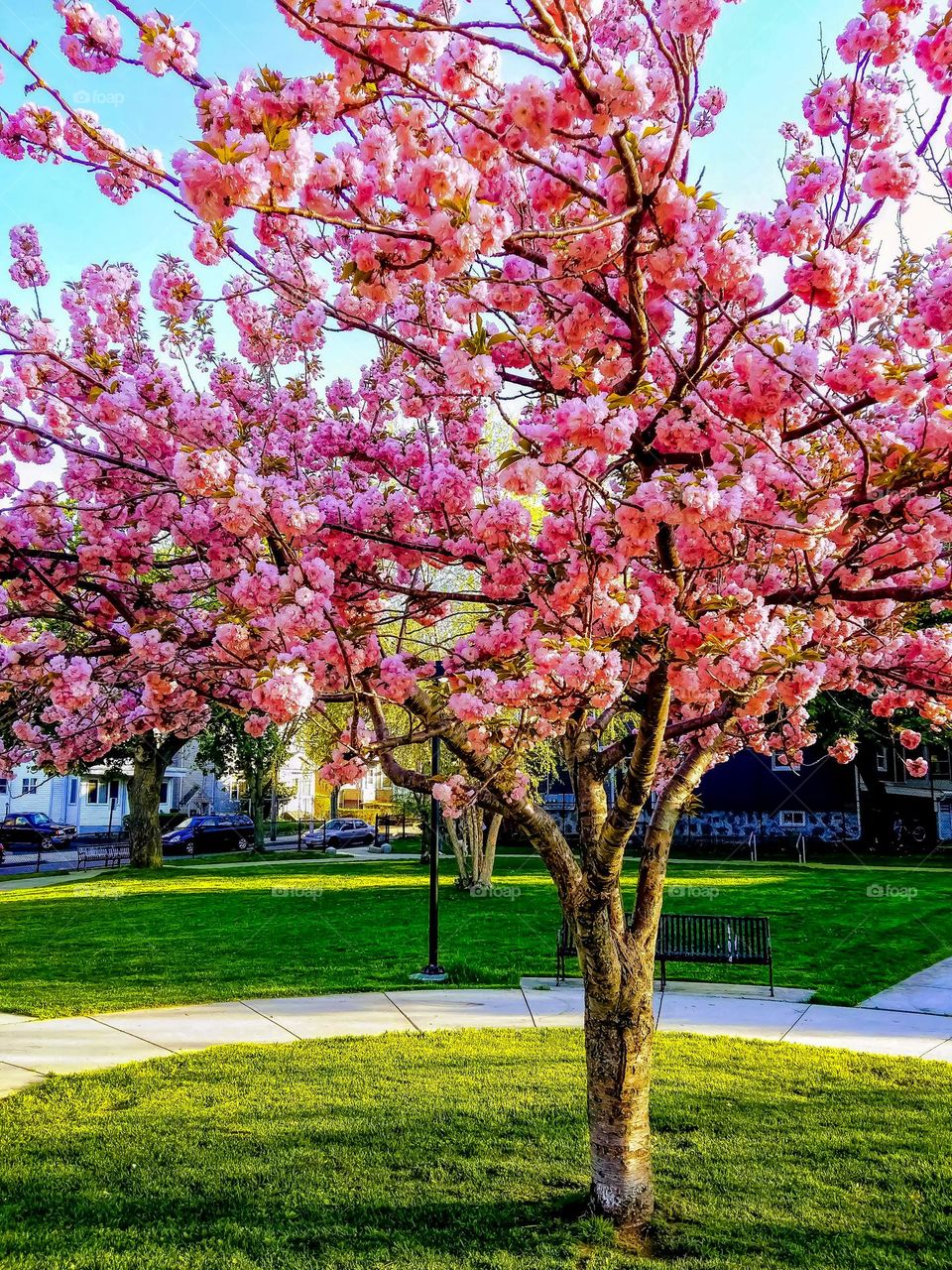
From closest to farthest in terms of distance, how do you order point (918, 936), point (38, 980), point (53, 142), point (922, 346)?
point (922, 346)
point (53, 142)
point (38, 980)
point (918, 936)

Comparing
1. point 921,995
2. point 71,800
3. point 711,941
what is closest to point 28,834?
point 71,800

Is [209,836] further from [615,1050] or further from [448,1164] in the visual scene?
[615,1050]

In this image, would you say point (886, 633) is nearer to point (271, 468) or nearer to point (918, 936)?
point (271, 468)

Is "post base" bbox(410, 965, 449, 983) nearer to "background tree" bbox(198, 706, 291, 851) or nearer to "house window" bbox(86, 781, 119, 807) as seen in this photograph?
"background tree" bbox(198, 706, 291, 851)

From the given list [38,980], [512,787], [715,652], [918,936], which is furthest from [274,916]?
[715,652]

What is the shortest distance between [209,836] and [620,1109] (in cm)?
3164

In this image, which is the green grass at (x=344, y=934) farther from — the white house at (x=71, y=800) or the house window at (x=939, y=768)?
the white house at (x=71, y=800)

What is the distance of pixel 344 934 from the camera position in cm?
1316

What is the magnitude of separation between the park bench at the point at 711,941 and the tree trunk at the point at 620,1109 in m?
4.88

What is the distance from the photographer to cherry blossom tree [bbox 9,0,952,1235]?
2.82 meters

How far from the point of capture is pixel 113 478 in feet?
15.6

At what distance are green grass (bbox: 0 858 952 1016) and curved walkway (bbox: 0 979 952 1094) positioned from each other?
522mm

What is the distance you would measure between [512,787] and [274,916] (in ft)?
38.2

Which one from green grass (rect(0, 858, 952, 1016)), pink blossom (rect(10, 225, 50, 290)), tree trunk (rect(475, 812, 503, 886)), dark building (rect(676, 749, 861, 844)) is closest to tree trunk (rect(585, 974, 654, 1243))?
pink blossom (rect(10, 225, 50, 290))
